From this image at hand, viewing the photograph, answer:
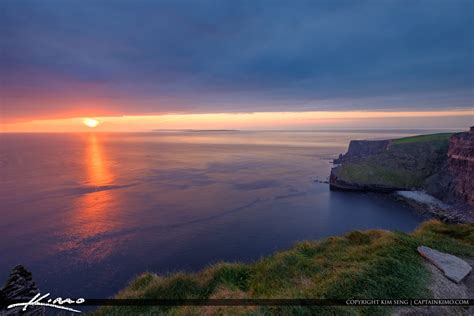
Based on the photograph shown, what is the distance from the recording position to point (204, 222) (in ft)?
144

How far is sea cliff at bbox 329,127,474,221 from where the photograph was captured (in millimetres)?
57812

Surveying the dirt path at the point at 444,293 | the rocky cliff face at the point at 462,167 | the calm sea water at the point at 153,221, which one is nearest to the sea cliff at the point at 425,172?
the rocky cliff face at the point at 462,167

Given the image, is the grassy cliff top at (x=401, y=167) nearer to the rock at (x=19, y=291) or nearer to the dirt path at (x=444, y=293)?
the dirt path at (x=444, y=293)

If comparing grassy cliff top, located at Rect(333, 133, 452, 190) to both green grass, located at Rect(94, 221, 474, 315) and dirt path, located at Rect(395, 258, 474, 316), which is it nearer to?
green grass, located at Rect(94, 221, 474, 315)

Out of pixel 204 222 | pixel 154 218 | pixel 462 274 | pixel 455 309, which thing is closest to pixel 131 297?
pixel 455 309

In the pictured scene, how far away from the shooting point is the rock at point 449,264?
10.5 m

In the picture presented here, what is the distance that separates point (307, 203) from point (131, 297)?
50.3m

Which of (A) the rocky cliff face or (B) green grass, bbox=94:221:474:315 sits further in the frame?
(A) the rocky cliff face

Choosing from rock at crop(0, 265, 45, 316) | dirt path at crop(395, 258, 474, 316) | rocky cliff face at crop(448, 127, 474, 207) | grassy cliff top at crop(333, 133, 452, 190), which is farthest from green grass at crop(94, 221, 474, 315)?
grassy cliff top at crop(333, 133, 452, 190)

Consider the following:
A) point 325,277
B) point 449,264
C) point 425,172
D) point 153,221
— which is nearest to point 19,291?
point 325,277

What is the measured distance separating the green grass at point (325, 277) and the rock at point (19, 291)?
5275 millimetres

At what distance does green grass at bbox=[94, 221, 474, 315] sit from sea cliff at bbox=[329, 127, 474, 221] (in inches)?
1950

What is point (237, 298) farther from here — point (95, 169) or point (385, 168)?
point (95, 169)

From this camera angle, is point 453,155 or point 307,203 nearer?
point 307,203
